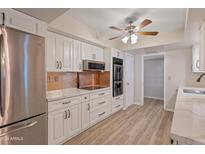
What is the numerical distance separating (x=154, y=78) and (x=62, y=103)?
546 centimetres

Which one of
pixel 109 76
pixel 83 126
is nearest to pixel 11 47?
pixel 83 126

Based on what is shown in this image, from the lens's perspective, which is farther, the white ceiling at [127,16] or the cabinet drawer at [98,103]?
the cabinet drawer at [98,103]

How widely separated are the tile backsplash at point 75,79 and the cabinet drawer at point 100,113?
0.71 metres

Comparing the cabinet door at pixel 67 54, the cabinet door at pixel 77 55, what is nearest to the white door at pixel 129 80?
the cabinet door at pixel 77 55

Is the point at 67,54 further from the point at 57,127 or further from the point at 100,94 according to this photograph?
the point at 57,127

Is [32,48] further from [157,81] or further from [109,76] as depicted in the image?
[157,81]

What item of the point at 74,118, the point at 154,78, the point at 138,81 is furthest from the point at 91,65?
the point at 154,78

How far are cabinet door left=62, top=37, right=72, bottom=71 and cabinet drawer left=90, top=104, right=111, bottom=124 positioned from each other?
123 centimetres

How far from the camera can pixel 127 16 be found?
2.45 meters

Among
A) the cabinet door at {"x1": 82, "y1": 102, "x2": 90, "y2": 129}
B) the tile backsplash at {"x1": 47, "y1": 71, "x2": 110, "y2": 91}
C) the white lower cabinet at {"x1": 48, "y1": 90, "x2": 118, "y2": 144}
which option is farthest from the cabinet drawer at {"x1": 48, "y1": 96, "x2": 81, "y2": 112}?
the tile backsplash at {"x1": 47, "y1": 71, "x2": 110, "y2": 91}

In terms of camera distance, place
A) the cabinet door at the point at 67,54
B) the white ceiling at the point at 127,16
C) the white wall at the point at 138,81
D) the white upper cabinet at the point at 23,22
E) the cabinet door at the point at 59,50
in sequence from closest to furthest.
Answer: the white upper cabinet at the point at 23,22
the white ceiling at the point at 127,16
the cabinet door at the point at 59,50
the cabinet door at the point at 67,54
the white wall at the point at 138,81

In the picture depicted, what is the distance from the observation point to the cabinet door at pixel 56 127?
1987 mm

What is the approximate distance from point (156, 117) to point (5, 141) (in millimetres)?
3551

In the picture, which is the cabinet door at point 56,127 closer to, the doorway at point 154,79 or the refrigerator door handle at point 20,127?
the refrigerator door handle at point 20,127
